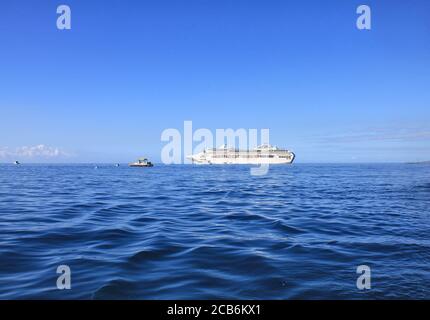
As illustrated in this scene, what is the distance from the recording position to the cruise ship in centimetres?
16050

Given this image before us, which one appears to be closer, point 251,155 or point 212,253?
point 212,253

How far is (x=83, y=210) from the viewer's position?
1795 cm

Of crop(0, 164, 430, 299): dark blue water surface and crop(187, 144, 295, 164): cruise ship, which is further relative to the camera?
crop(187, 144, 295, 164): cruise ship

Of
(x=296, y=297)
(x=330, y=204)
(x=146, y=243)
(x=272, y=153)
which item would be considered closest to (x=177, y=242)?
(x=146, y=243)

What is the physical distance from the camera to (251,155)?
529 feet

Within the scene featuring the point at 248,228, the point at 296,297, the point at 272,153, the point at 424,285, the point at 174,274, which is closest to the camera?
the point at 296,297

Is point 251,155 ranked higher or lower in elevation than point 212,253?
higher

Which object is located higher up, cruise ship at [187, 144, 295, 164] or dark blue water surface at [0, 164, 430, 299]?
cruise ship at [187, 144, 295, 164]

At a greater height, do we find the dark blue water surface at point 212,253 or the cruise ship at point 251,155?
the cruise ship at point 251,155

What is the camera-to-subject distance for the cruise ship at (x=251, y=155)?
160500 millimetres

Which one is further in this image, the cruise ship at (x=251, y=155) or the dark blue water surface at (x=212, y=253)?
the cruise ship at (x=251, y=155)

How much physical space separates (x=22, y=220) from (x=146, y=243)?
23.7ft
